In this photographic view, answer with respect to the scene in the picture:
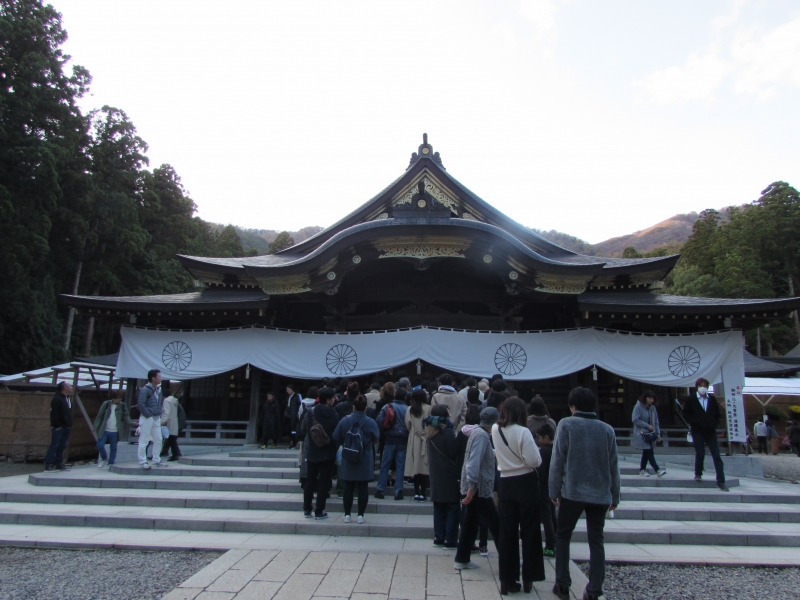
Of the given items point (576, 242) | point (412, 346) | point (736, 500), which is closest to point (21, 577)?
point (412, 346)

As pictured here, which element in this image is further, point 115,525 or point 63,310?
point 63,310

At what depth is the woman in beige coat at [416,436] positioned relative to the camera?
703 centimetres

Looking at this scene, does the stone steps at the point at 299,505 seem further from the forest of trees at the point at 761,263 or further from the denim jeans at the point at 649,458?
the forest of trees at the point at 761,263

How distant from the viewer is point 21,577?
5.20m

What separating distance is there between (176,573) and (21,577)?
5.09 feet

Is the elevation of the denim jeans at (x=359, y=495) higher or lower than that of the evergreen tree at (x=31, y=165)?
lower

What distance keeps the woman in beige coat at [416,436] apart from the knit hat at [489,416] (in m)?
1.85

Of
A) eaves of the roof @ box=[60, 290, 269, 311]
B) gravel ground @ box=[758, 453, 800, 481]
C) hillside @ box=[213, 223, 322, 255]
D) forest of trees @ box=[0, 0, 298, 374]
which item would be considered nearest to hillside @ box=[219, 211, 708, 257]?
hillside @ box=[213, 223, 322, 255]

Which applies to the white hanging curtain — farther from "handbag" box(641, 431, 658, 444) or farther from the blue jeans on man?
"handbag" box(641, 431, 658, 444)

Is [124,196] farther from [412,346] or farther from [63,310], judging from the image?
[412,346]

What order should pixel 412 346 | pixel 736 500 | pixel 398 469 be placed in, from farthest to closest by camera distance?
pixel 412 346 < pixel 736 500 < pixel 398 469

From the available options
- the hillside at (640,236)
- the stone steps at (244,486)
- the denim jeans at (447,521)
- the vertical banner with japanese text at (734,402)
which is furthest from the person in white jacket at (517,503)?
the hillside at (640,236)

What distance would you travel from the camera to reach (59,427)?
33.3 feet

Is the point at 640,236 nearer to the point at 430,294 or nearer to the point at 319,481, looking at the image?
the point at 430,294
